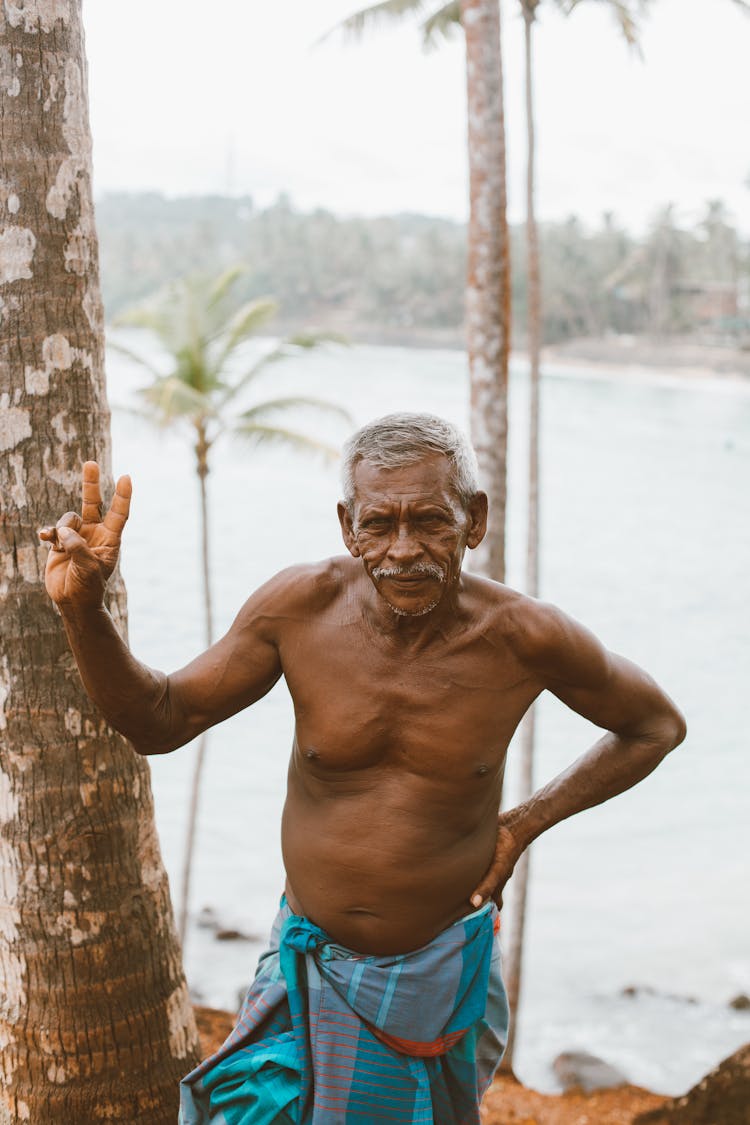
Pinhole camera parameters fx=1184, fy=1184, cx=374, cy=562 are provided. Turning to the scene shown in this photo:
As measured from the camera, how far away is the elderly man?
236cm

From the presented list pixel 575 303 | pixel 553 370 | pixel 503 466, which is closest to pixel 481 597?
pixel 503 466

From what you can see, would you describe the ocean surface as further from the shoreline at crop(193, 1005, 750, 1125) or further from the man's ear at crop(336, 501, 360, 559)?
the man's ear at crop(336, 501, 360, 559)

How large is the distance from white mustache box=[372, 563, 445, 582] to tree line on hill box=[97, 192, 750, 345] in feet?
176

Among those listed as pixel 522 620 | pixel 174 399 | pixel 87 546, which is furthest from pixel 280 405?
pixel 87 546

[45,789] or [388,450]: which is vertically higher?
[388,450]

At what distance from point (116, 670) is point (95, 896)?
0.93 metres

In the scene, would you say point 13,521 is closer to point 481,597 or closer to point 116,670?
point 116,670

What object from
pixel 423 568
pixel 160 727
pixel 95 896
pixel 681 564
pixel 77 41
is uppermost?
pixel 77 41

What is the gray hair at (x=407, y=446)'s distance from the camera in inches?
92.0

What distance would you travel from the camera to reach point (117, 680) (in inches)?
90.8

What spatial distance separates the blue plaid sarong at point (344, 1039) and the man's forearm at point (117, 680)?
529 millimetres

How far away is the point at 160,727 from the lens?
241cm

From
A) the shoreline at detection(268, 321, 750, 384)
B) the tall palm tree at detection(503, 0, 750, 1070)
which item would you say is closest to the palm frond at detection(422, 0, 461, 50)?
the tall palm tree at detection(503, 0, 750, 1070)

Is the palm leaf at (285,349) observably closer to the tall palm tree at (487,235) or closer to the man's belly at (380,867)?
the tall palm tree at (487,235)
